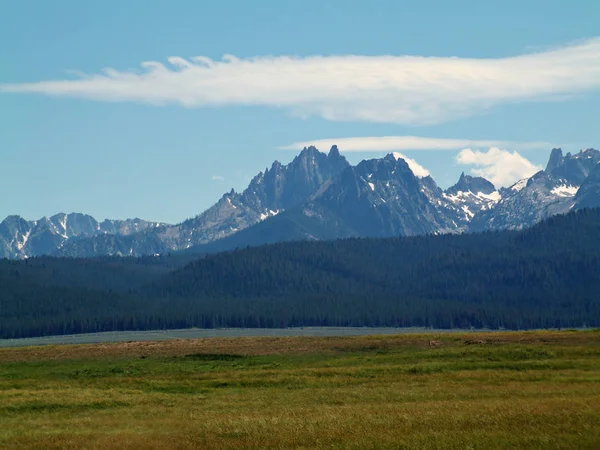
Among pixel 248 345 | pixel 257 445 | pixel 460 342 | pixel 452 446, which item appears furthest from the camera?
pixel 248 345

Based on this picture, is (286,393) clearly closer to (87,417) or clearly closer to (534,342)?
(87,417)

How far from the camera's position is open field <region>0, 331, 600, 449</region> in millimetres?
40594

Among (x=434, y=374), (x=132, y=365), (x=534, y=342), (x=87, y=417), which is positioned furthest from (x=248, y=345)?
(x=87, y=417)

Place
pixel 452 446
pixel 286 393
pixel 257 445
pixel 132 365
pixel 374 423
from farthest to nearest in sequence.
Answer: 1. pixel 132 365
2. pixel 286 393
3. pixel 374 423
4. pixel 257 445
5. pixel 452 446

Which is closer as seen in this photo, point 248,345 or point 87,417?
point 87,417

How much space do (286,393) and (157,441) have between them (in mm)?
19296

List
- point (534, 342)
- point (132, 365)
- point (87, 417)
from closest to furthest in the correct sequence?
point (87, 417) < point (132, 365) < point (534, 342)

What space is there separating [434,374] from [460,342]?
114ft

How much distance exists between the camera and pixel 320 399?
2199 inches

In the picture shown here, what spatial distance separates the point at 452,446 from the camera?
3697cm

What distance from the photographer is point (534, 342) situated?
9550cm

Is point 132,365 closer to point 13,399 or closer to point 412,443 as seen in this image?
point 13,399

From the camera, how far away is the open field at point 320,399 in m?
40.6

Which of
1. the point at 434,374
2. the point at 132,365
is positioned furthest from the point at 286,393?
the point at 132,365
